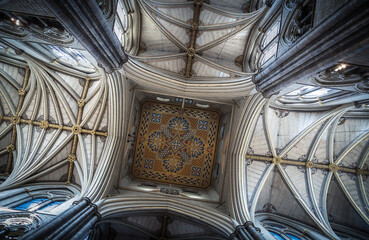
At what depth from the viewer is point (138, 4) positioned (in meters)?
9.04

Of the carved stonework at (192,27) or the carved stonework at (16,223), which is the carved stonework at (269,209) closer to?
the carved stonework at (16,223)

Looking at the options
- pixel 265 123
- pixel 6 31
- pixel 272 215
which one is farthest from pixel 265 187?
pixel 6 31

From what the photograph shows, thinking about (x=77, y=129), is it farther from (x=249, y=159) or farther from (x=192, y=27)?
(x=249, y=159)

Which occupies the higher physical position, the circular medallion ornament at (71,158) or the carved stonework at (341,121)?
the carved stonework at (341,121)

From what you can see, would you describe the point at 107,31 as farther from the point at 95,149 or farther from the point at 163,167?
the point at 163,167

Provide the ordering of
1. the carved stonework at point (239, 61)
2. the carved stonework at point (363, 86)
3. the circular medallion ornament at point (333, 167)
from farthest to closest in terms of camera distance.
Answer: the carved stonework at point (239, 61), the circular medallion ornament at point (333, 167), the carved stonework at point (363, 86)

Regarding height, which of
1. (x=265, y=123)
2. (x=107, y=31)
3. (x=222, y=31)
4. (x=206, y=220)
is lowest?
(x=206, y=220)

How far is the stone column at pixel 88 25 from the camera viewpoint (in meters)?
4.11

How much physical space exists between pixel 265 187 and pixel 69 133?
10468 mm

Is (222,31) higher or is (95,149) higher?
(222,31)

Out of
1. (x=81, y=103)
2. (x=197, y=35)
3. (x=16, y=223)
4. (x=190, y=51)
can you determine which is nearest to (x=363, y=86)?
(x=190, y=51)

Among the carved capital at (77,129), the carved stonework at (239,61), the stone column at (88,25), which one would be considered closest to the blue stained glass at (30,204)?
the carved capital at (77,129)

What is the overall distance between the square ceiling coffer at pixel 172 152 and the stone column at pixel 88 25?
533 cm

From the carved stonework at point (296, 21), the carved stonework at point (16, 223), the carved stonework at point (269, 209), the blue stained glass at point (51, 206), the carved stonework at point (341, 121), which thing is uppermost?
the carved stonework at point (296, 21)
